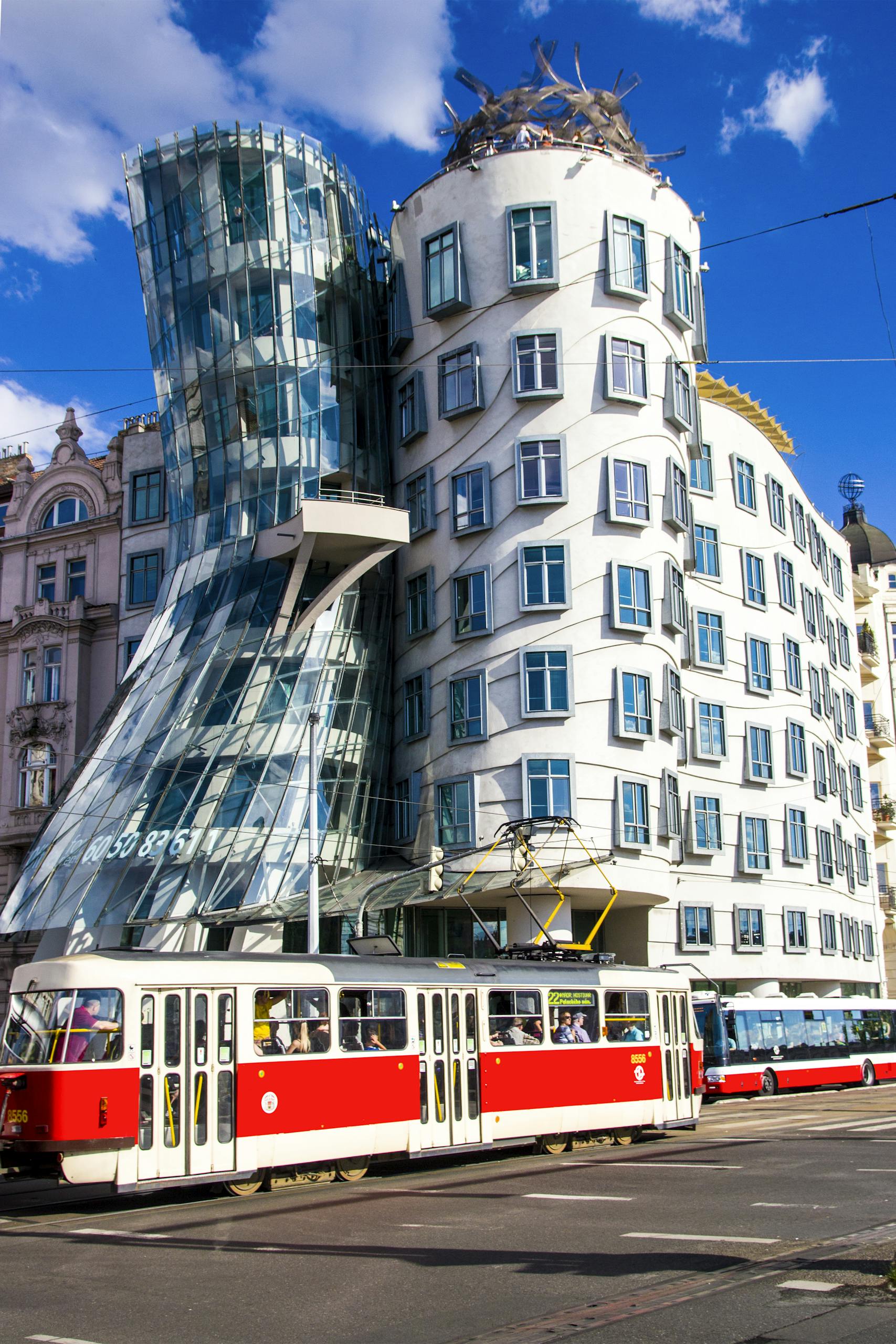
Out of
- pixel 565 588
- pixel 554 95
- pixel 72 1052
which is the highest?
pixel 554 95

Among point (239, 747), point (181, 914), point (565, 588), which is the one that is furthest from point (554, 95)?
point (181, 914)

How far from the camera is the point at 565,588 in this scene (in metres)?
42.1

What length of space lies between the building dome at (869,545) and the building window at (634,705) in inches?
2053

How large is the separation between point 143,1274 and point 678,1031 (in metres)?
16.5

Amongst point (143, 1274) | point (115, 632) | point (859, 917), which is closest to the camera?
point (143, 1274)

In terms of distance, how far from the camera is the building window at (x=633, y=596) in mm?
42250

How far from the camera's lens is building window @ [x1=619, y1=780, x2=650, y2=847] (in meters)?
41.0

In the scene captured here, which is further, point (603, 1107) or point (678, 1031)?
point (678, 1031)

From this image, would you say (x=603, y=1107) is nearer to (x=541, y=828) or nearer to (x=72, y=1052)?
(x=72, y=1052)

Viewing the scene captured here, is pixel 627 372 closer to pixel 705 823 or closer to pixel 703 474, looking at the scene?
pixel 703 474

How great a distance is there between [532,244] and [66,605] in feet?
76.2

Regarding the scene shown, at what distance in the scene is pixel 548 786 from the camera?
4062 centimetres

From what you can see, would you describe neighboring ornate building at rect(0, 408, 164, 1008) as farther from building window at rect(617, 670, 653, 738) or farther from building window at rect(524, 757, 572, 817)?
building window at rect(617, 670, 653, 738)

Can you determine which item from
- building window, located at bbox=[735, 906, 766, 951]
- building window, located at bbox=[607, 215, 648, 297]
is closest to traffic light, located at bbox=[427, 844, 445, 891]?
building window, located at bbox=[735, 906, 766, 951]
